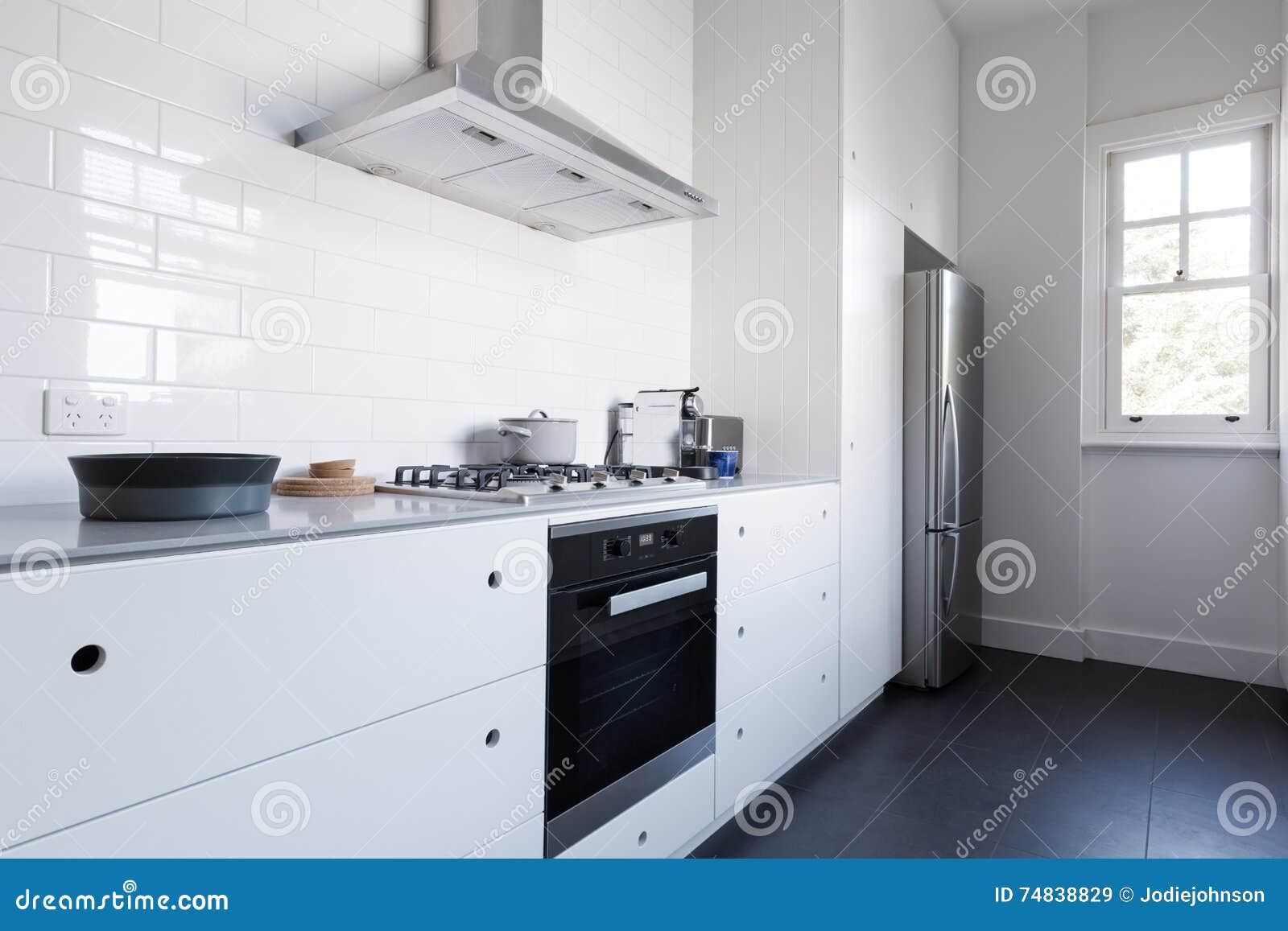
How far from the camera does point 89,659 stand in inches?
31.9

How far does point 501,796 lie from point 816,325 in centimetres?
197

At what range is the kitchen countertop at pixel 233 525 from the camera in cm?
82

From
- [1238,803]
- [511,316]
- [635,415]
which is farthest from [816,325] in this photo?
[1238,803]

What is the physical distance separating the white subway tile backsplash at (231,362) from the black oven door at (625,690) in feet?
2.59

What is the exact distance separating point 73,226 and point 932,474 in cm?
293

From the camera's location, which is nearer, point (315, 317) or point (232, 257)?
point (232, 257)

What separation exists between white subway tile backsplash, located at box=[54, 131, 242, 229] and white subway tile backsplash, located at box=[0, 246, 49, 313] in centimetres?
14

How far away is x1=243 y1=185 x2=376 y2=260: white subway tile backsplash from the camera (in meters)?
1.59

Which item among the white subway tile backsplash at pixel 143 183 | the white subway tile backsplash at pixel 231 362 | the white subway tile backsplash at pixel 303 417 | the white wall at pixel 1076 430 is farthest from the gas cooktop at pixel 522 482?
the white wall at pixel 1076 430

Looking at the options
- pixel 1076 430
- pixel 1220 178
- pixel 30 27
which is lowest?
pixel 1076 430

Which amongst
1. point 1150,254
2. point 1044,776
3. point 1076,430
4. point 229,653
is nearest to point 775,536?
point 1044,776

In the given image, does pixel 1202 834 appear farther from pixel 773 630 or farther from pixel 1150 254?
pixel 1150 254

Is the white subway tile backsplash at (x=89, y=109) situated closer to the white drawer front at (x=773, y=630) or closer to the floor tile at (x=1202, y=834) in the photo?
the white drawer front at (x=773, y=630)

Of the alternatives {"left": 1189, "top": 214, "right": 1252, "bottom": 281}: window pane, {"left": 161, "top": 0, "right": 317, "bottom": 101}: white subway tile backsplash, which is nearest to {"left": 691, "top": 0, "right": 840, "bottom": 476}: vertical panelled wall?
{"left": 161, "top": 0, "right": 317, "bottom": 101}: white subway tile backsplash
